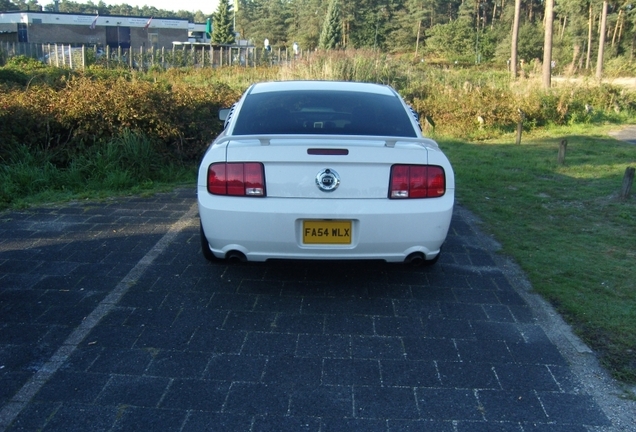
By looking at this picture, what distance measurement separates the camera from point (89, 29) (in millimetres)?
64562

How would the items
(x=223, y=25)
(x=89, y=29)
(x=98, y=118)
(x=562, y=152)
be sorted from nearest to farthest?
(x=98, y=118)
(x=562, y=152)
(x=89, y=29)
(x=223, y=25)

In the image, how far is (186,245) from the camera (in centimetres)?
575

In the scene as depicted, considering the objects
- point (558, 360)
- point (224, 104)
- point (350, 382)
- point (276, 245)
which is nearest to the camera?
point (350, 382)

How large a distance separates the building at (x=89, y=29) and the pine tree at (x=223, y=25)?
4.43 m

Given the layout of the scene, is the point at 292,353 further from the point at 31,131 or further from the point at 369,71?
the point at 369,71

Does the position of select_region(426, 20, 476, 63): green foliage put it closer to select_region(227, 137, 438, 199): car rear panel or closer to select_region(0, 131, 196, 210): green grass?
select_region(0, 131, 196, 210): green grass

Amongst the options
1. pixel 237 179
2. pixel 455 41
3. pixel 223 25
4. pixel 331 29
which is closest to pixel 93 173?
pixel 237 179

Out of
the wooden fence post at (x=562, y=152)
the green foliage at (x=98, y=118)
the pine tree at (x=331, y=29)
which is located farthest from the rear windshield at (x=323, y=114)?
the pine tree at (x=331, y=29)

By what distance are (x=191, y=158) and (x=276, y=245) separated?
5597mm

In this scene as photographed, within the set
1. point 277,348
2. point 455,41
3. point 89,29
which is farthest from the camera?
point 455,41

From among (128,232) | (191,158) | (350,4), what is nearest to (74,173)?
(191,158)

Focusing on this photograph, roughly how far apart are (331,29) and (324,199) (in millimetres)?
59150

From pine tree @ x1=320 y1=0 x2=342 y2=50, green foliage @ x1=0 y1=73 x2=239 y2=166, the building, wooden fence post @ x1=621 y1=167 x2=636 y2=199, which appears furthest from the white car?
the building

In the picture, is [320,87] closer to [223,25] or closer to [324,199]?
[324,199]
